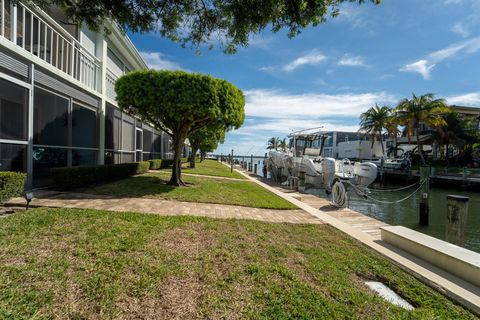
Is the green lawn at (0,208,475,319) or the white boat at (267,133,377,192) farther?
the white boat at (267,133,377,192)

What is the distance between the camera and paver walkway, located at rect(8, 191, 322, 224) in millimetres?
6375

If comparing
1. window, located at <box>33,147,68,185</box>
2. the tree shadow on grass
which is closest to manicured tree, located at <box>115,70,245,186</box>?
the tree shadow on grass

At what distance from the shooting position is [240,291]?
122 inches

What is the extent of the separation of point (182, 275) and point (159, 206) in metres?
4.06

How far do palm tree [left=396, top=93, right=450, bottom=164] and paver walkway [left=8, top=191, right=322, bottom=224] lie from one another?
28.1 meters

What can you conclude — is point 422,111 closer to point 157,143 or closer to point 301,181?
Answer: point 301,181

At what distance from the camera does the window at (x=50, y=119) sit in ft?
25.2

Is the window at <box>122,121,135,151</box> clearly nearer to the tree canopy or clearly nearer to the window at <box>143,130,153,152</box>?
the window at <box>143,130,153,152</box>

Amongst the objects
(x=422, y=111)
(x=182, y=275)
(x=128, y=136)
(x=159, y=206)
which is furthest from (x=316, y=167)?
(x=422, y=111)

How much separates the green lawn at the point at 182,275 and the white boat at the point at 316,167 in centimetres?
664

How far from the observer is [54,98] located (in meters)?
8.44

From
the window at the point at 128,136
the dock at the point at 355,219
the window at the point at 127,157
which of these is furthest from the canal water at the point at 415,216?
the window at the point at 128,136

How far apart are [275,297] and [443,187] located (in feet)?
90.9

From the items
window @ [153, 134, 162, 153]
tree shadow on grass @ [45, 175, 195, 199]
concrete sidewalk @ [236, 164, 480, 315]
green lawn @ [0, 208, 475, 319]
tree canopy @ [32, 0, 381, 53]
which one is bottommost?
concrete sidewalk @ [236, 164, 480, 315]
